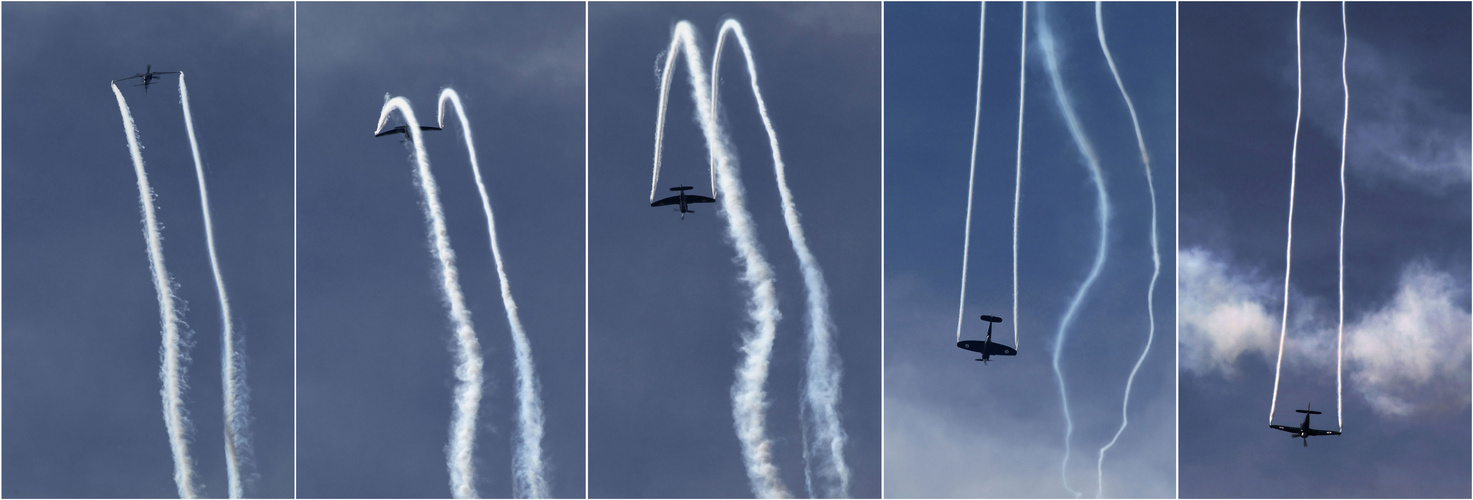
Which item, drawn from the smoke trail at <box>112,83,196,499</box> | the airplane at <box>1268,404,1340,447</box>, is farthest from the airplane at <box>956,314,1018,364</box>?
the smoke trail at <box>112,83,196,499</box>

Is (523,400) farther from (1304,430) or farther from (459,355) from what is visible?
(1304,430)

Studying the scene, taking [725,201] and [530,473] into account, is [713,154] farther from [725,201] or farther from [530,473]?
[530,473]

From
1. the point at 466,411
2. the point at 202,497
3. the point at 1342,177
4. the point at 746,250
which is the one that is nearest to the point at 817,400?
the point at 746,250

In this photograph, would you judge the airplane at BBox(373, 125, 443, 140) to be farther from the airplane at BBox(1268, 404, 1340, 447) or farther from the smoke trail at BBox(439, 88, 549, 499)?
the airplane at BBox(1268, 404, 1340, 447)

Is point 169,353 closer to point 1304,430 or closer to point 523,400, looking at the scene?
point 523,400

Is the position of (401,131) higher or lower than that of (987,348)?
higher

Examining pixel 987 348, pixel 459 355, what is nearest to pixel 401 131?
pixel 459 355
